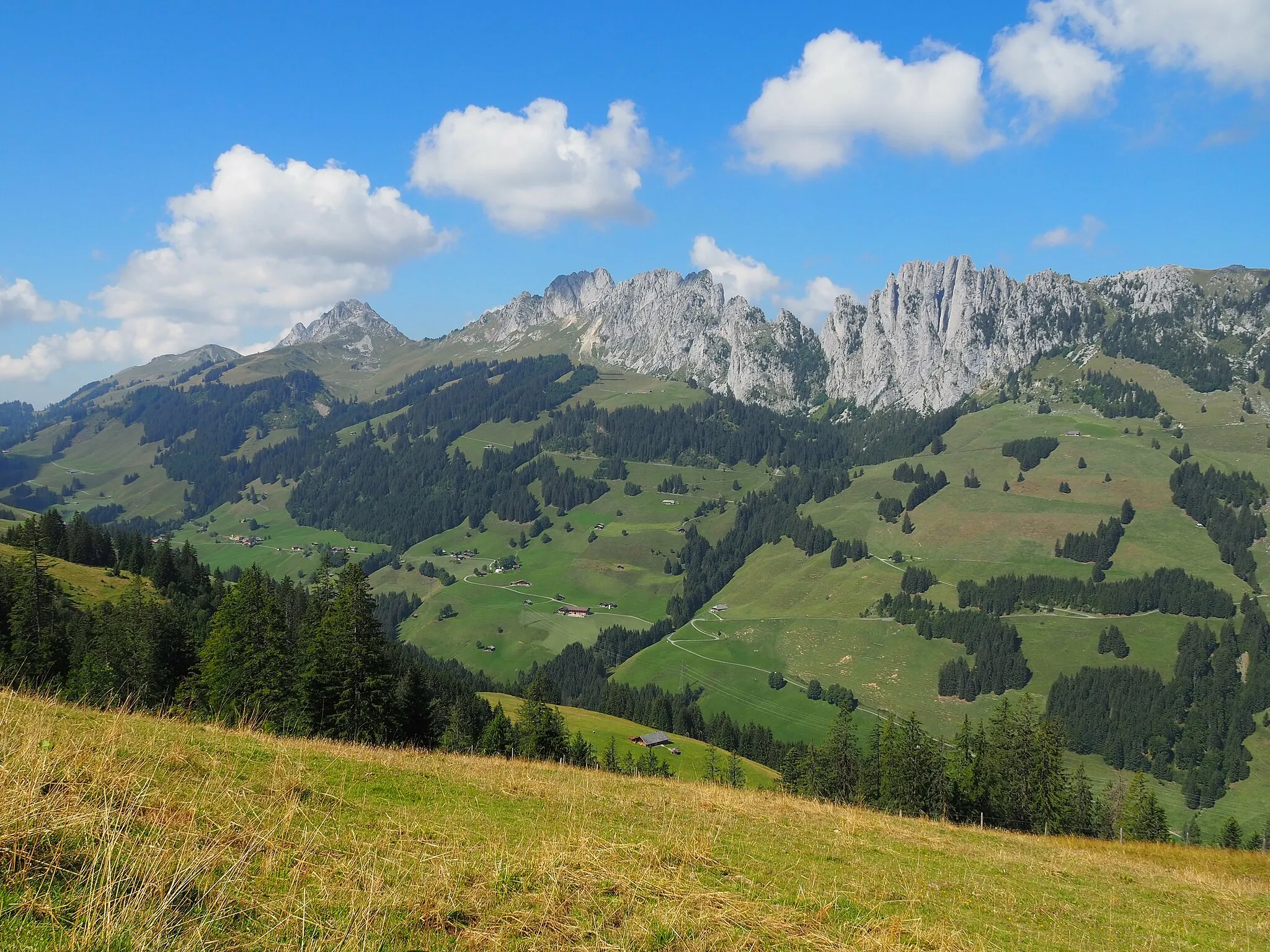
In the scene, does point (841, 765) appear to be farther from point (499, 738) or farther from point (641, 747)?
point (641, 747)

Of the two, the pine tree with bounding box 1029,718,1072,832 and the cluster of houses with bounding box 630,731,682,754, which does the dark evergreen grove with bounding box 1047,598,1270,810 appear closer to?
the cluster of houses with bounding box 630,731,682,754

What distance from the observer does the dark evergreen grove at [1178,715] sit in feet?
559

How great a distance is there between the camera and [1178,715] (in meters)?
184

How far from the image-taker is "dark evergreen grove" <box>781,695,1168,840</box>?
67.6 meters

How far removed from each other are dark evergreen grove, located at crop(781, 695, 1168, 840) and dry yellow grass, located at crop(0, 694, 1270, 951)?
4649cm

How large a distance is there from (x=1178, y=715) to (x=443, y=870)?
9138 inches

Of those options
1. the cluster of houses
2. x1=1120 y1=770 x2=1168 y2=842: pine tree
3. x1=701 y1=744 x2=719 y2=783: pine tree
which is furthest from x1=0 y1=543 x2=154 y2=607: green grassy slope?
x1=1120 y1=770 x2=1168 y2=842: pine tree

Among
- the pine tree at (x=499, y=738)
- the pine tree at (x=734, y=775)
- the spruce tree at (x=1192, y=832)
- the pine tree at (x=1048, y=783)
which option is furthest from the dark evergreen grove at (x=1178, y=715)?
the pine tree at (x=499, y=738)

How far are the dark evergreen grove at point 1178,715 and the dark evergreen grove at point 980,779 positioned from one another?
10775 centimetres

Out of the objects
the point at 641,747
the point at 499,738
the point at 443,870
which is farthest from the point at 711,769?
the point at 443,870

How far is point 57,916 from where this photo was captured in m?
6.93

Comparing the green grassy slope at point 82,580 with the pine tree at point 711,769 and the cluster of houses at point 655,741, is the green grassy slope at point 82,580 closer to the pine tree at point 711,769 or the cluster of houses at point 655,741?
the cluster of houses at point 655,741

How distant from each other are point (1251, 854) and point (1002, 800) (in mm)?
37262

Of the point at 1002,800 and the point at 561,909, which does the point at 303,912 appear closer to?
the point at 561,909
